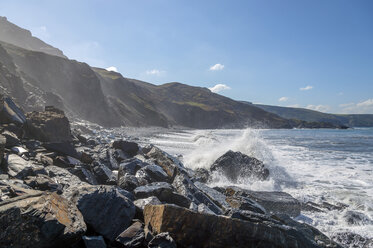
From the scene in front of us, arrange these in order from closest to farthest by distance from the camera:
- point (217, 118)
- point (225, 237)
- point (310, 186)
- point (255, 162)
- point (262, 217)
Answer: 1. point (225, 237)
2. point (262, 217)
3. point (310, 186)
4. point (255, 162)
5. point (217, 118)

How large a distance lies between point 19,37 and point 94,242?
464 feet

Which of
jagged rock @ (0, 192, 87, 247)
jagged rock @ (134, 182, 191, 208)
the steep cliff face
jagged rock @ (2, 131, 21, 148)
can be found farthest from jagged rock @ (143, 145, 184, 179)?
the steep cliff face

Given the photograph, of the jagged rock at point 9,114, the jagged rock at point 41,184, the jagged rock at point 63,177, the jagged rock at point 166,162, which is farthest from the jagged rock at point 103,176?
the jagged rock at point 9,114

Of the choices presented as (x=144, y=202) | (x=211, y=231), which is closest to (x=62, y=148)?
(x=144, y=202)

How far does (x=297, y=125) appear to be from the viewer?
167125mm

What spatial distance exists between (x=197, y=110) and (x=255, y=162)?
438 feet

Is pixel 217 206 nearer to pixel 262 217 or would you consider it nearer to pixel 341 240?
pixel 262 217

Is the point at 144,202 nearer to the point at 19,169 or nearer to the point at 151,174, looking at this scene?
the point at 151,174

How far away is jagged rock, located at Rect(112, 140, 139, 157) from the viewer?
9328mm

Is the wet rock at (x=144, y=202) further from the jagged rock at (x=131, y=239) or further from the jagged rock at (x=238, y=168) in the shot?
the jagged rock at (x=238, y=168)

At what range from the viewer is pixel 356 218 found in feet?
21.4

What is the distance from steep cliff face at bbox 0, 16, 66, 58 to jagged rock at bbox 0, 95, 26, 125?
119 meters

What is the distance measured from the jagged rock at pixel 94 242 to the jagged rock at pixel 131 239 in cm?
28

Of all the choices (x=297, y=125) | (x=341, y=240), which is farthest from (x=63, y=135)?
(x=297, y=125)
